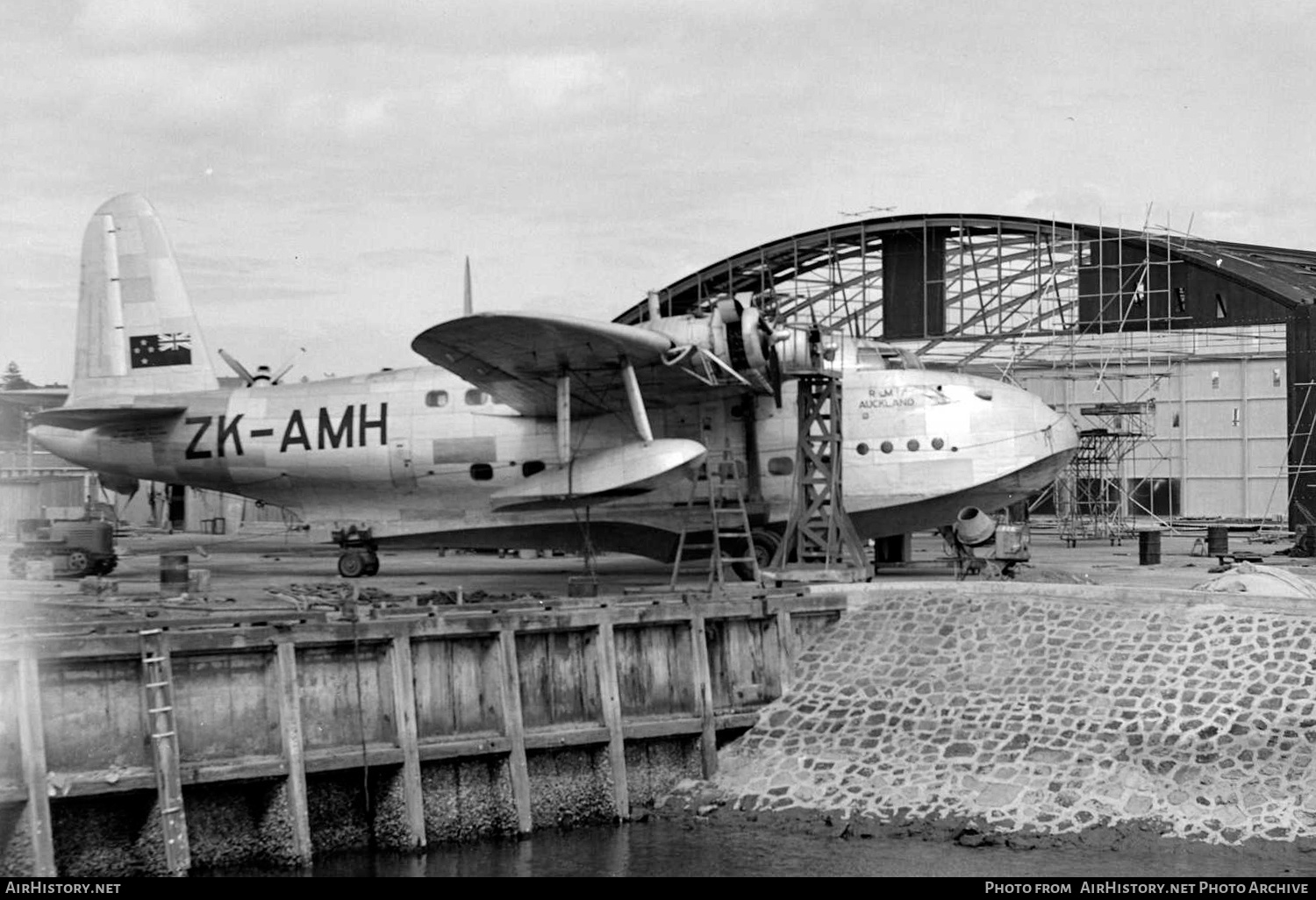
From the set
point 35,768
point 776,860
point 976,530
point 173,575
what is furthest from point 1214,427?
point 35,768

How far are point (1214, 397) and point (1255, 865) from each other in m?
45.0

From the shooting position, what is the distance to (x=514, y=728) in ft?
62.8

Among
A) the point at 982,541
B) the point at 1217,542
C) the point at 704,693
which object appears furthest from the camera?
the point at 1217,542

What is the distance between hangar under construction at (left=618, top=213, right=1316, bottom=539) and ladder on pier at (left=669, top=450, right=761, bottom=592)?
24208mm

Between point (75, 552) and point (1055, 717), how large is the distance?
20.0m

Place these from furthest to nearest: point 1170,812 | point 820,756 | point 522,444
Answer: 1. point 522,444
2. point 820,756
3. point 1170,812

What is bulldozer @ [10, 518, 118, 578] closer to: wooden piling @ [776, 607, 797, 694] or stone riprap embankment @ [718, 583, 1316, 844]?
wooden piling @ [776, 607, 797, 694]

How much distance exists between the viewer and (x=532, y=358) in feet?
90.4

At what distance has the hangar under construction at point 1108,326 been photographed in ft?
176

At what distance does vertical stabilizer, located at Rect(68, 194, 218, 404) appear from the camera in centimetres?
3400

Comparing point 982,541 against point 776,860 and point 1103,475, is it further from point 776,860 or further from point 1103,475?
point 1103,475

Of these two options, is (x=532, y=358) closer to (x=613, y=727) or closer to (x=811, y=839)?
(x=613, y=727)

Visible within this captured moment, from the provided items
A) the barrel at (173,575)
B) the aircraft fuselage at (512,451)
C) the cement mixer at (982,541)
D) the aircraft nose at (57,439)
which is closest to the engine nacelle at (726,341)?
the aircraft fuselage at (512,451)

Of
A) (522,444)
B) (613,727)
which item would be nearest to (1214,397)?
(522,444)
